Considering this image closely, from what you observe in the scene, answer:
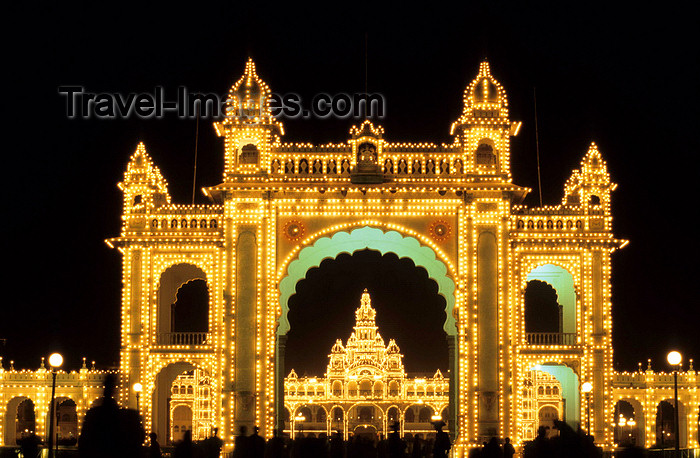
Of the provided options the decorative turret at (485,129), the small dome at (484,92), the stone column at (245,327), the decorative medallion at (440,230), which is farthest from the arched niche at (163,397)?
the small dome at (484,92)

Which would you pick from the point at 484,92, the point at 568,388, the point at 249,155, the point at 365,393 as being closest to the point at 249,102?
the point at 249,155

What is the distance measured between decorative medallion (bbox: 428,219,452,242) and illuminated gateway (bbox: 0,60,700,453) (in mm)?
68

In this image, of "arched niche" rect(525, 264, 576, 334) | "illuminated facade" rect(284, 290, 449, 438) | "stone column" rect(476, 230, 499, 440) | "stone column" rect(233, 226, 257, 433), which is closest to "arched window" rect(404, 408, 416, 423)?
"illuminated facade" rect(284, 290, 449, 438)

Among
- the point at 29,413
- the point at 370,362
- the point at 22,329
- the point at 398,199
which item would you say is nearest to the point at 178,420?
the point at 22,329

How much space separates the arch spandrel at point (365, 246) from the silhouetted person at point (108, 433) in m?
22.8

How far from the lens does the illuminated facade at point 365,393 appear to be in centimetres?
6022

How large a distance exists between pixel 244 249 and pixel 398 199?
16.0 ft

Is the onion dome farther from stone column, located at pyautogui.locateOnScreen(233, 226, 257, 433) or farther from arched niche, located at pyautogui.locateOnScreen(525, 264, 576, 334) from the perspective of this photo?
arched niche, located at pyautogui.locateOnScreen(525, 264, 576, 334)

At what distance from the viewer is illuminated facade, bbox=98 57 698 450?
35125 millimetres

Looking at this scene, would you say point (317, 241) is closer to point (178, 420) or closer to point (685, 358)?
point (178, 420)

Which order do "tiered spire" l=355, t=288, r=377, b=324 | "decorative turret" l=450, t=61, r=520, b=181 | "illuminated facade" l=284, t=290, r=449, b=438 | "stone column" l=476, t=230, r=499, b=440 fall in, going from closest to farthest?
"stone column" l=476, t=230, r=499, b=440 < "decorative turret" l=450, t=61, r=520, b=181 < "tiered spire" l=355, t=288, r=377, b=324 < "illuminated facade" l=284, t=290, r=449, b=438

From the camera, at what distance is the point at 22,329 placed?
46688 mm

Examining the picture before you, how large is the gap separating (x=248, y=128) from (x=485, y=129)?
23.7 feet

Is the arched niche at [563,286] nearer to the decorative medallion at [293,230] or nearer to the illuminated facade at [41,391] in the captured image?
the decorative medallion at [293,230]
